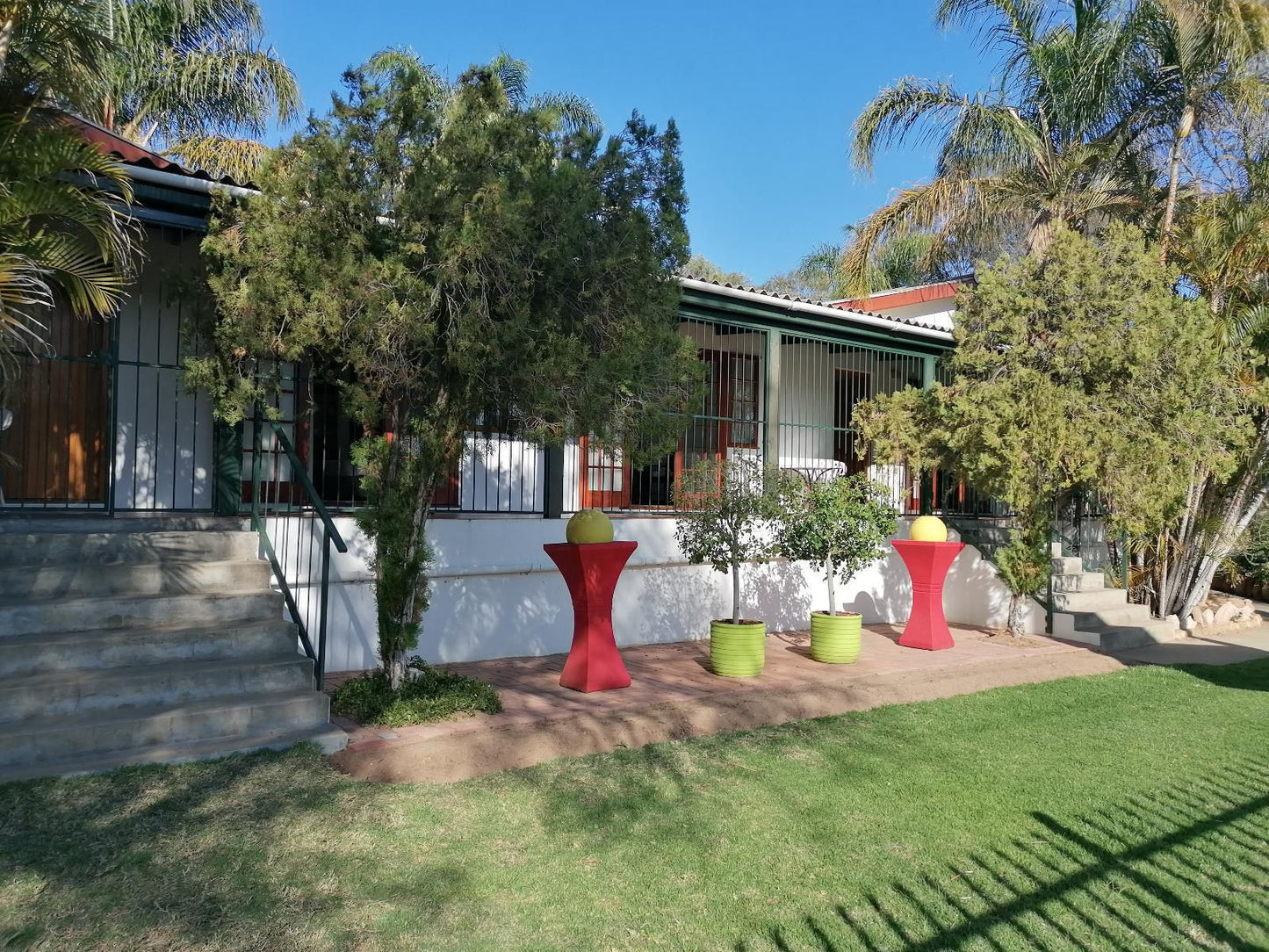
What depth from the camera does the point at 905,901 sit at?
12.7 ft

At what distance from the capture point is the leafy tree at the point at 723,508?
766 centimetres

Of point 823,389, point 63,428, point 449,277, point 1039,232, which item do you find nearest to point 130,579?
point 449,277

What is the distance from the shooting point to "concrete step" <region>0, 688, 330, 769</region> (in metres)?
4.66

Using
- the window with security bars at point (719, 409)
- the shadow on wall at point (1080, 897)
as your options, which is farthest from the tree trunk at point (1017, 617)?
the shadow on wall at point (1080, 897)

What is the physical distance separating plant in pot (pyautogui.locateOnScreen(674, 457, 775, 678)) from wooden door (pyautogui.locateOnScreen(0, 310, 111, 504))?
184 inches

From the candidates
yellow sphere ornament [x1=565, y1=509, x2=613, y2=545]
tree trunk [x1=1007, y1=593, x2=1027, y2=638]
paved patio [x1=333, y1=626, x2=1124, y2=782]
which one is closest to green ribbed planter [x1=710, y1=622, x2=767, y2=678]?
paved patio [x1=333, y1=626, x2=1124, y2=782]

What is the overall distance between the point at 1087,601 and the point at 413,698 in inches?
315

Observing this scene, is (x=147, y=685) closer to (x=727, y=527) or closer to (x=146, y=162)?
(x=146, y=162)

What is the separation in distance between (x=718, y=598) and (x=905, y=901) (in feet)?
20.1

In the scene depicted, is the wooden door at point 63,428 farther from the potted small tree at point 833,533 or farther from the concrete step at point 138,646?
the potted small tree at point 833,533

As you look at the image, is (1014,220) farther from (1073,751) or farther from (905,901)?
(905,901)

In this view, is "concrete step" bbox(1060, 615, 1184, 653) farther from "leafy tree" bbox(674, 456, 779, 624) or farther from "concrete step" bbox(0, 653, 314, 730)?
"concrete step" bbox(0, 653, 314, 730)

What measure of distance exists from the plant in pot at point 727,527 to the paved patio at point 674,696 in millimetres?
189

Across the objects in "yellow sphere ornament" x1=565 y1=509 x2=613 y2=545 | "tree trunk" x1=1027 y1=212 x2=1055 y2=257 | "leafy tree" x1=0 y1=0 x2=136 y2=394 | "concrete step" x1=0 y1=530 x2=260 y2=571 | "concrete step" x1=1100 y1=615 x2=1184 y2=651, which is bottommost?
"concrete step" x1=1100 y1=615 x2=1184 y2=651
